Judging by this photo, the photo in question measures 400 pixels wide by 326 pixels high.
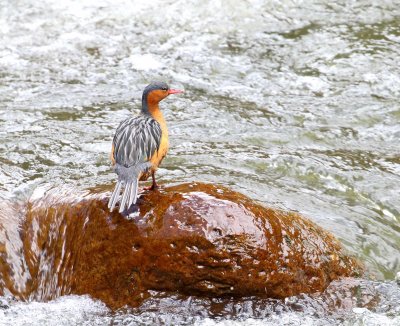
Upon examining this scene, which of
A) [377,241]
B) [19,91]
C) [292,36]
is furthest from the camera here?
[292,36]

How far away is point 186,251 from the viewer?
528cm

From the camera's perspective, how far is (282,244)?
548 cm

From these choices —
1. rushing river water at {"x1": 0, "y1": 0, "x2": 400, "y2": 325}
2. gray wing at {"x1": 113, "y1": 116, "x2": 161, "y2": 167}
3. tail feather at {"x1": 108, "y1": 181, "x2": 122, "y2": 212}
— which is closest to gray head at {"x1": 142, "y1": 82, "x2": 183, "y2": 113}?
gray wing at {"x1": 113, "y1": 116, "x2": 161, "y2": 167}

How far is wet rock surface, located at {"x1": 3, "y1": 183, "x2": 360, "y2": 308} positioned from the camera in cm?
530

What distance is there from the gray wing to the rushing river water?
757 millimetres

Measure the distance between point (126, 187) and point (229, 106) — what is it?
12.2 ft

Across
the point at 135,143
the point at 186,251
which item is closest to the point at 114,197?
the point at 135,143

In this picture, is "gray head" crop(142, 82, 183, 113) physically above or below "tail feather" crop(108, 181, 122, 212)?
above

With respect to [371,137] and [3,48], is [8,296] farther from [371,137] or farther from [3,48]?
[3,48]

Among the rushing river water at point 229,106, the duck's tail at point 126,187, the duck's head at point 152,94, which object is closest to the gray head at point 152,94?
the duck's head at point 152,94

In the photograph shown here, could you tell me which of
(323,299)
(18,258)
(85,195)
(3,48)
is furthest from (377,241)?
(3,48)

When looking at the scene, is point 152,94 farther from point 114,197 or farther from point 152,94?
point 114,197

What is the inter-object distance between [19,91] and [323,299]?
16.1 ft

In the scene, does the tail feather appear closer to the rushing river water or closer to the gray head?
the rushing river water
